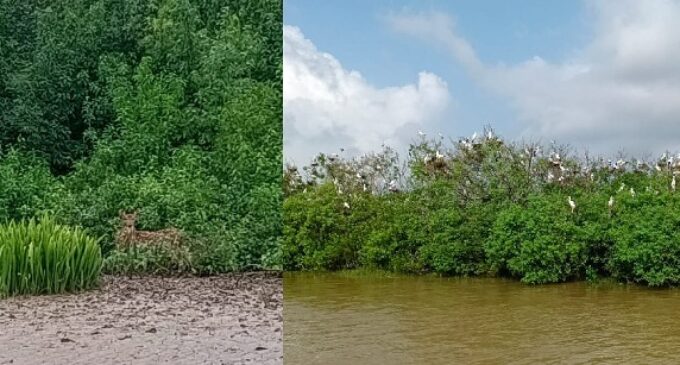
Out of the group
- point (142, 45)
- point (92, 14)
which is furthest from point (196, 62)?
point (92, 14)

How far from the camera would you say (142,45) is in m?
5.44

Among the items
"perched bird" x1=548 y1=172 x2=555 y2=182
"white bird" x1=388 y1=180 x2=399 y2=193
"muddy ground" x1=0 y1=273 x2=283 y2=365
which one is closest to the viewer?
"muddy ground" x1=0 y1=273 x2=283 y2=365

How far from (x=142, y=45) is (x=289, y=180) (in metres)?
2.67

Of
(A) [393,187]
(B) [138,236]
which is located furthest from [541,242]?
(B) [138,236]

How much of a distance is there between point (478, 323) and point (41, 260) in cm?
240

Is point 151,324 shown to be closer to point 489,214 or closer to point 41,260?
point 41,260

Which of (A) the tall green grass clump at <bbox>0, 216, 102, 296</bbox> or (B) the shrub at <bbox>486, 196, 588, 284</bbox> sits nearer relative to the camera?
(A) the tall green grass clump at <bbox>0, 216, 102, 296</bbox>

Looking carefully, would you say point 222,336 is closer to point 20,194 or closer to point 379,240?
point 20,194

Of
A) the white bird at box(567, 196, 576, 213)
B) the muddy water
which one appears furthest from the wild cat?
the white bird at box(567, 196, 576, 213)

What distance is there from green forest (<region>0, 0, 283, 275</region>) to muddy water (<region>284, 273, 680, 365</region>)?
786 mm

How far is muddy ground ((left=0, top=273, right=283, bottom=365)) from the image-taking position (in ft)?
11.4

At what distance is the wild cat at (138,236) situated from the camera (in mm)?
5094

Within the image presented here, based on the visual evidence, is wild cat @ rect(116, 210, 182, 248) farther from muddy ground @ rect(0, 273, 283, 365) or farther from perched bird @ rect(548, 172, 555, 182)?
perched bird @ rect(548, 172, 555, 182)

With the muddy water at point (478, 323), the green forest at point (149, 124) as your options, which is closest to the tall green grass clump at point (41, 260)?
the green forest at point (149, 124)
